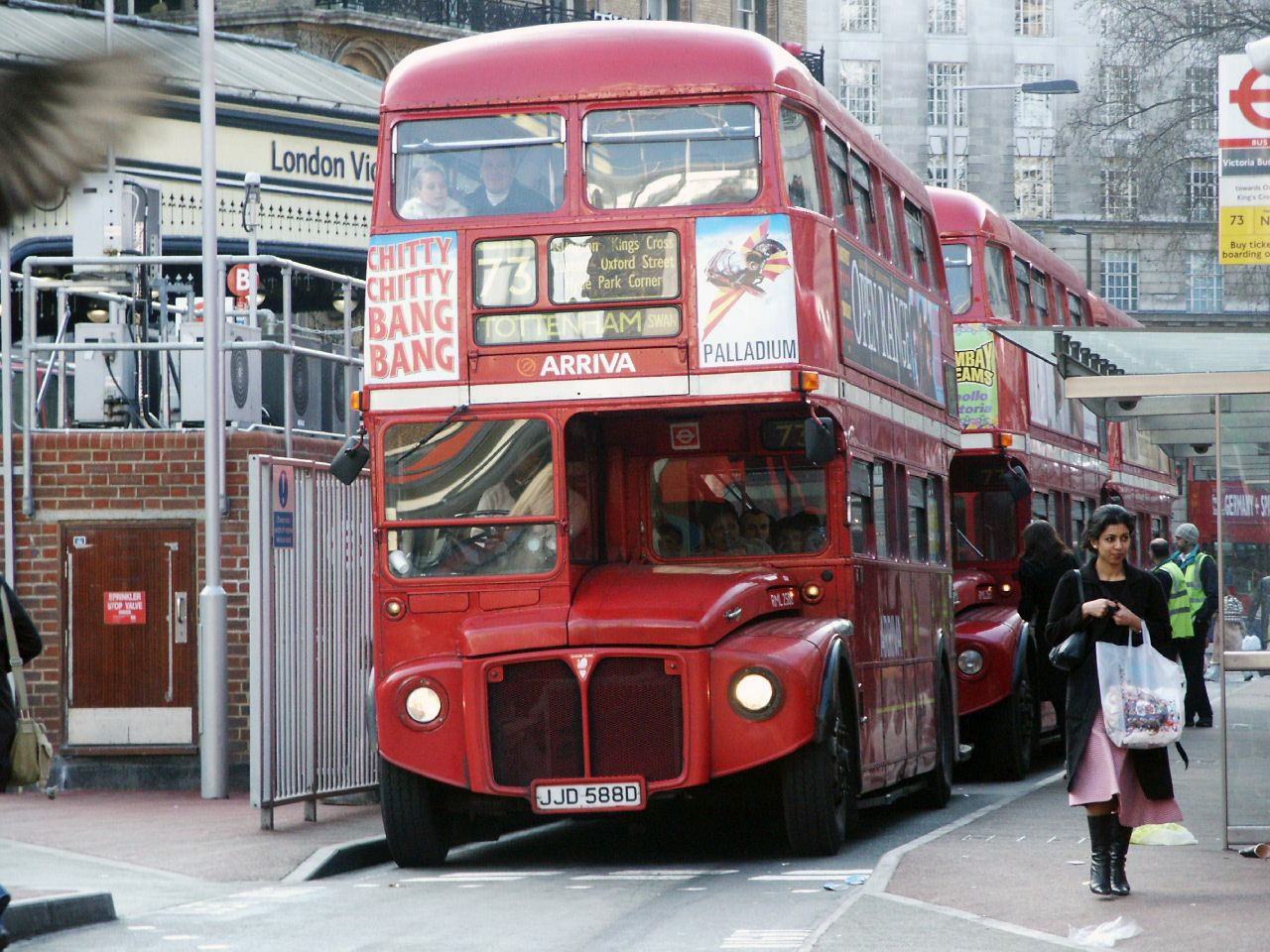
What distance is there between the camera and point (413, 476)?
12.0 metres

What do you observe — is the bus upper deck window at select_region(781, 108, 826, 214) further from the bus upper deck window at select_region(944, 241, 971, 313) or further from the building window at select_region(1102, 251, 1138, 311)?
the building window at select_region(1102, 251, 1138, 311)

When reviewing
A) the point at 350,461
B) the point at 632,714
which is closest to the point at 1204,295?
the point at 350,461

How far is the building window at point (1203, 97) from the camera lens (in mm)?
38531

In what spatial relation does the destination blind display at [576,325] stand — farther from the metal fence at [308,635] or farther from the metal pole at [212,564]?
the metal pole at [212,564]

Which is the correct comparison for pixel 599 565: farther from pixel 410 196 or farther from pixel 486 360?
pixel 410 196

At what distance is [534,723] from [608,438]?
2.06 m

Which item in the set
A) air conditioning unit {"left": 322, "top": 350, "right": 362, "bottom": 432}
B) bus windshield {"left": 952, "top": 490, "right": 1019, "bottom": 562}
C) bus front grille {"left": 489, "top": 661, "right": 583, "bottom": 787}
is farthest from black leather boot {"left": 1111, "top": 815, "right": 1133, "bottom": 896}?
bus windshield {"left": 952, "top": 490, "right": 1019, "bottom": 562}

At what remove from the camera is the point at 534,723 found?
11227 mm

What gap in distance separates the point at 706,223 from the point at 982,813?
4.36 m

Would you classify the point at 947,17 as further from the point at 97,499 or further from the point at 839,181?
the point at 839,181

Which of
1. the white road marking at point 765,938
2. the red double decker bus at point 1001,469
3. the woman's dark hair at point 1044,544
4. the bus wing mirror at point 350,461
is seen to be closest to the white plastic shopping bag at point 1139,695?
the white road marking at point 765,938

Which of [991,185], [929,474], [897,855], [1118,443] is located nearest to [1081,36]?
[991,185]

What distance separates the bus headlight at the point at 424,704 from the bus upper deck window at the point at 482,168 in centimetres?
257

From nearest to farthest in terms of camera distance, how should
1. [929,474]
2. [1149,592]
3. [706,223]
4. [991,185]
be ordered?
[1149,592] → [706,223] → [929,474] → [991,185]
